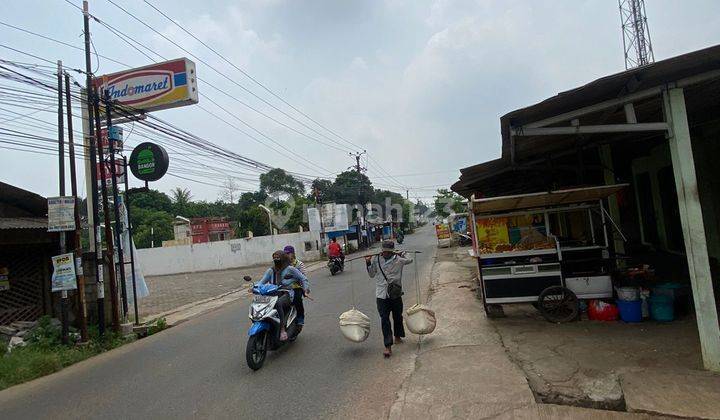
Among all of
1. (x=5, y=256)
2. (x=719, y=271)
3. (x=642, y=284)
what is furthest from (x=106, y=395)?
(x=719, y=271)

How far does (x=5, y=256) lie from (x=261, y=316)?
6531mm

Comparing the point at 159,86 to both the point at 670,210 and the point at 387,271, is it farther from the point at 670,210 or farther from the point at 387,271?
the point at 670,210

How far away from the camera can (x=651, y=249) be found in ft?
41.2

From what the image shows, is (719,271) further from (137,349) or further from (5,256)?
(5,256)

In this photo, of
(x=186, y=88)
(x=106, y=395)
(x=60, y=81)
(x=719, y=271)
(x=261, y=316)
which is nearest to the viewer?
(x=106, y=395)

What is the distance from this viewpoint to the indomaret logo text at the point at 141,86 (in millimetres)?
14141

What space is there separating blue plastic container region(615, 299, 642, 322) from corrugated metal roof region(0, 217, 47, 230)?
10.3 m

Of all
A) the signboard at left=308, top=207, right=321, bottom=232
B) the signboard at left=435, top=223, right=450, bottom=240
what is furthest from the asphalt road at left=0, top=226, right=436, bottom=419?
the signboard at left=308, top=207, right=321, bottom=232

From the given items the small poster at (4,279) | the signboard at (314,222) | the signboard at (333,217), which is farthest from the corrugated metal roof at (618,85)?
the signboard at (333,217)

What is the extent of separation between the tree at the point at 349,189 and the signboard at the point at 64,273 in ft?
165

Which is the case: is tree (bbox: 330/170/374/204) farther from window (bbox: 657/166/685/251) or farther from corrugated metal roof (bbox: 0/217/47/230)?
corrugated metal roof (bbox: 0/217/47/230)

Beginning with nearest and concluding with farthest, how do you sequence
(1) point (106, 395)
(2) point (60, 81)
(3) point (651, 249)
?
(1) point (106, 395) → (2) point (60, 81) → (3) point (651, 249)

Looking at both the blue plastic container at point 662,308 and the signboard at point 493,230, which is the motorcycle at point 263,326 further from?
the blue plastic container at point 662,308

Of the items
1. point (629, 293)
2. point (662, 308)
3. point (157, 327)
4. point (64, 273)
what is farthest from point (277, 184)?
point (662, 308)
